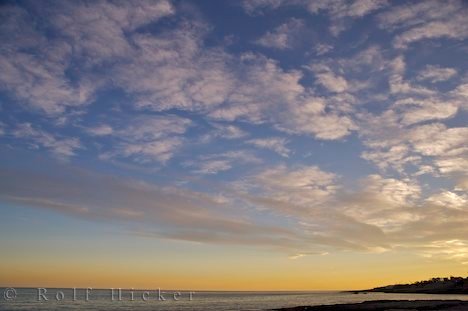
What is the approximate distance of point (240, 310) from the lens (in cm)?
8838

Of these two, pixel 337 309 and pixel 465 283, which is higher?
pixel 337 309

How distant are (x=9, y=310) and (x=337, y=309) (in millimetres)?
65768

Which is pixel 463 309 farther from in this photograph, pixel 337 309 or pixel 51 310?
pixel 51 310

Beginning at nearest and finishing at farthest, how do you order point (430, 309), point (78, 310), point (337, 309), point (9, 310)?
point (430, 309), point (337, 309), point (9, 310), point (78, 310)

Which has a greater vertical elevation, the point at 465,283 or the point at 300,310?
the point at 300,310

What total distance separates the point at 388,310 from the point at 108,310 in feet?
187

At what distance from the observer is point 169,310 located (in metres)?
84.2

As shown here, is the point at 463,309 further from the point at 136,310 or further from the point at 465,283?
the point at 465,283

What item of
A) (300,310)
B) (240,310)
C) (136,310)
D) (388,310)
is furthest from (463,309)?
(136,310)

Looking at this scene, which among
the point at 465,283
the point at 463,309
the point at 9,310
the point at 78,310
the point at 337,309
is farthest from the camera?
the point at 465,283

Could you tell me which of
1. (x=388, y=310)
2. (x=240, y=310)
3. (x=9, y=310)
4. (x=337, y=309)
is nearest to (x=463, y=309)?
(x=388, y=310)

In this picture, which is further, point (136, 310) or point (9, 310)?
point (136, 310)

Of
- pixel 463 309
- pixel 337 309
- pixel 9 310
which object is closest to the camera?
pixel 463 309

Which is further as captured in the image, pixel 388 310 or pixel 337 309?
pixel 337 309
